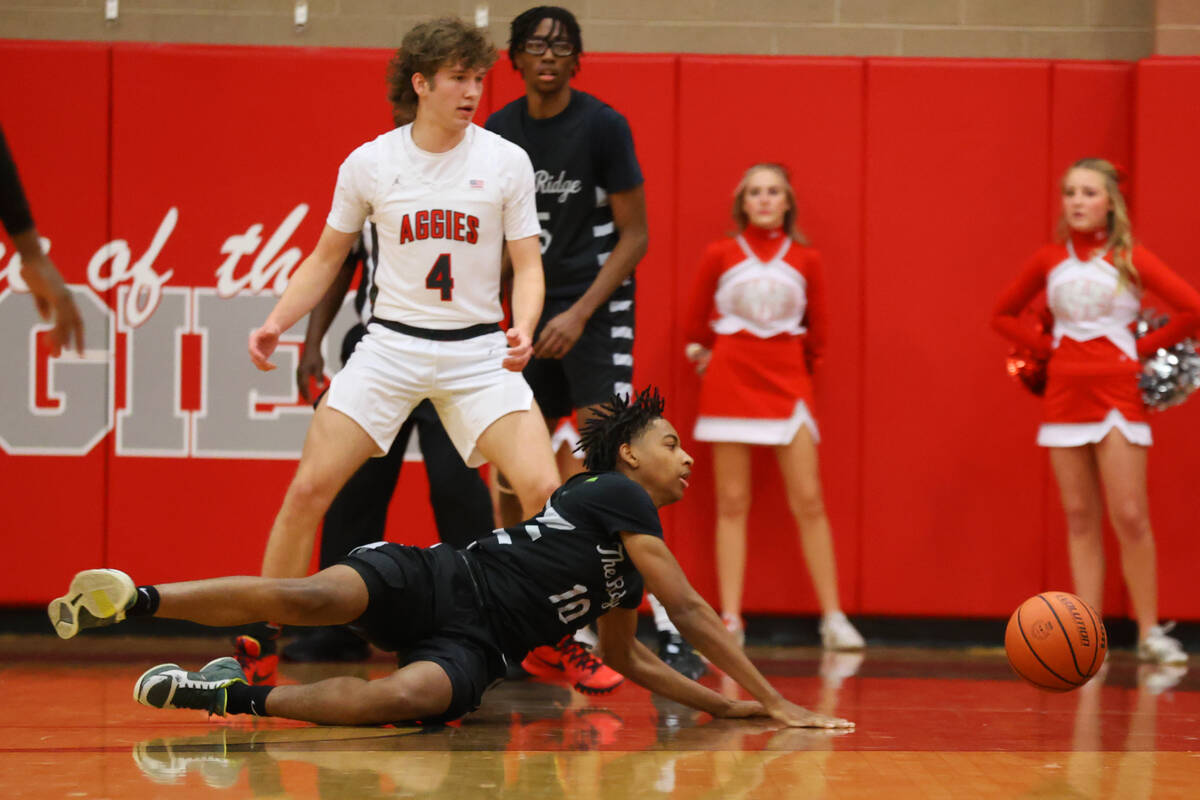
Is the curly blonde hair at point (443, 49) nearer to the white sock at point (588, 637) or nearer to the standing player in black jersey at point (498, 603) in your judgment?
the standing player in black jersey at point (498, 603)

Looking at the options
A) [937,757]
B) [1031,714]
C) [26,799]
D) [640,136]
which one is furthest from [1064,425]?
[26,799]

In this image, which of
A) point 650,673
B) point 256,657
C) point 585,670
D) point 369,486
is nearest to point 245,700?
point 256,657

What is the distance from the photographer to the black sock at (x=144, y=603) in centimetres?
320

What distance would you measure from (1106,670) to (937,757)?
2091 mm

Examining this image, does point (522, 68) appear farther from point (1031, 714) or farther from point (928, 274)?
point (1031, 714)

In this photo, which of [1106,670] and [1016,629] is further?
[1106,670]

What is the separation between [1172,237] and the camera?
5.81m

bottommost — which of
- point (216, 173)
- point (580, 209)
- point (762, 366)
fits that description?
point (762, 366)

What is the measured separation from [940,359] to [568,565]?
2.70m

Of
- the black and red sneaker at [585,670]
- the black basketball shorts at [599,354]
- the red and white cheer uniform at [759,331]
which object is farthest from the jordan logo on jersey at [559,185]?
the black and red sneaker at [585,670]

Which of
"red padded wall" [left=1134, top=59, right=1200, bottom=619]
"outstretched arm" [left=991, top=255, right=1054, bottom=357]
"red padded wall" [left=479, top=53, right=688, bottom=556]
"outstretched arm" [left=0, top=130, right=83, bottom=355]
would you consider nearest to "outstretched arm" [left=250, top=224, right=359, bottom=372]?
"outstretched arm" [left=0, top=130, right=83, bottom=355]

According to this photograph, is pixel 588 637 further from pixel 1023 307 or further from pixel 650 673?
pixel 1023 307

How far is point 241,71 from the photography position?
231 inches

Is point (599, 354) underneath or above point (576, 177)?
underneath
